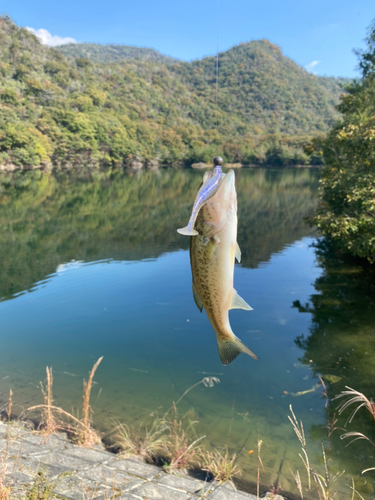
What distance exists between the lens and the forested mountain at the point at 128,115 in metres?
72.8

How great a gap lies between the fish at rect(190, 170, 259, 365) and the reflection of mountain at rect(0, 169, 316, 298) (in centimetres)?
1298

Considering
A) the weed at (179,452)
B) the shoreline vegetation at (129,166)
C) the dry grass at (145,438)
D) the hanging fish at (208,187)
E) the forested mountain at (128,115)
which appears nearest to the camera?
the hanging fish at (208,187)

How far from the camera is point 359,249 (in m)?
10.3

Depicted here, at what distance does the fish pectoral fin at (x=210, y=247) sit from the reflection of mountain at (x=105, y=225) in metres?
13.1

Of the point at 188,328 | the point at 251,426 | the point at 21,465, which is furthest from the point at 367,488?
the point at 188,328

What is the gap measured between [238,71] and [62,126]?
379 ft

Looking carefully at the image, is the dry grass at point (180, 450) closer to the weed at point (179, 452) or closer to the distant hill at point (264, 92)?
the weed at point (179, 452)

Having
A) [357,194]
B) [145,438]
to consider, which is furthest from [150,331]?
[357,194]

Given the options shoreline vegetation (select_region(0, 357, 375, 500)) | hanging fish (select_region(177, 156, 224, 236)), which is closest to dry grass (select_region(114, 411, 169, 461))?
shoreline vegetation (select_region(0, 357, 375, 500))

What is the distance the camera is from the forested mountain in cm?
7275

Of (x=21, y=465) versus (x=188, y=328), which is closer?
(x=21, y=465)

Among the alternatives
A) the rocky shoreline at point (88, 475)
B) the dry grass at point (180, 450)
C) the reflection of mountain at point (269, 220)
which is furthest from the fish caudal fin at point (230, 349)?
the reflection of mountain at point (269, 220)

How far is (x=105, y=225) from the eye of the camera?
25.4m

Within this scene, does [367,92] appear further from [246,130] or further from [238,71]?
[238,71]
